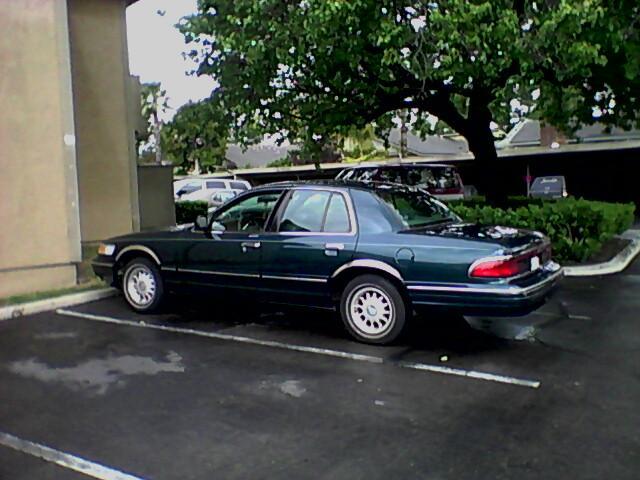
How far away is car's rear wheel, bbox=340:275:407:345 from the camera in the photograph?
6.55 metres

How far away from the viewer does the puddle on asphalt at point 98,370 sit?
5.64 metres

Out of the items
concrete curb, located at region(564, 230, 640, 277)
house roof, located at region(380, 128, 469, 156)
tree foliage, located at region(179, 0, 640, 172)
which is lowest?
concrete curb, located at region(564, 230, 640, 277)

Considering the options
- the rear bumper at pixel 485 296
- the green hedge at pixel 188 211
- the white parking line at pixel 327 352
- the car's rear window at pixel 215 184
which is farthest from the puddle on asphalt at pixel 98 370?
the car's rear window at pixel 215 184

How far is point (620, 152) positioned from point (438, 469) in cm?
2630

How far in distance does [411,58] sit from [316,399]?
682 cm

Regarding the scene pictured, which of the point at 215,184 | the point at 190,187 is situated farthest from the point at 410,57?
the point at 190,187

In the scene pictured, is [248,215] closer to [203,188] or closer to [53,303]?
[53,303]

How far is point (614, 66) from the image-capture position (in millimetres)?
12039

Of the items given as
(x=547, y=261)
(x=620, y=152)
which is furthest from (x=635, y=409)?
(x=620, y=152)

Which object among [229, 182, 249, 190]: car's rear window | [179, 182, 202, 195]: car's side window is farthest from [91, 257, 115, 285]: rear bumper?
[229, 182, 249, 190]: car's rear window

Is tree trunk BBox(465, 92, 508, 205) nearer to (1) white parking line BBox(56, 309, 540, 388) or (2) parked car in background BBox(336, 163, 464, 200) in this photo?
(2) parked car in background BBox(336, 163, 464, 200)

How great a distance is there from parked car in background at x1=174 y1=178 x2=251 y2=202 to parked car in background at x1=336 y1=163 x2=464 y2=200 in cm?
1175

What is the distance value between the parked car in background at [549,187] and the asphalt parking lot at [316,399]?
61.5 feet

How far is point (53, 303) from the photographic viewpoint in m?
8.79
